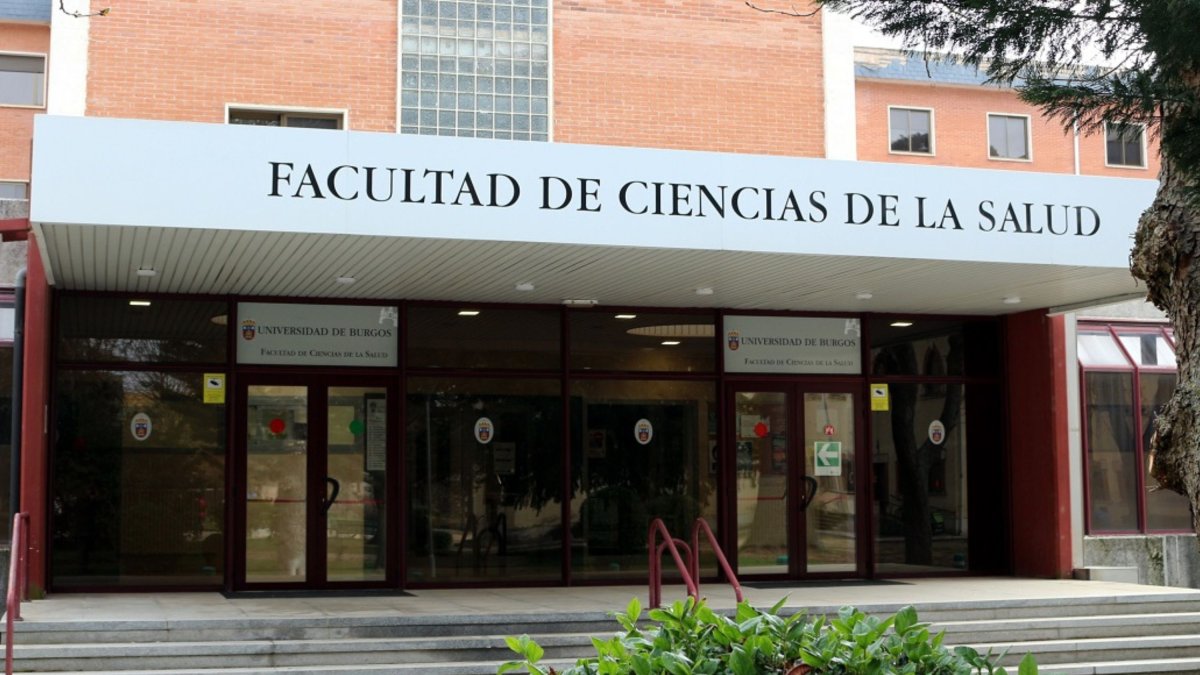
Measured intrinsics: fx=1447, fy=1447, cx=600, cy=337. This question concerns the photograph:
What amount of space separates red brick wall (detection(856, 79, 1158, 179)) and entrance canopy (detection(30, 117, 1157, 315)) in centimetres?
3886

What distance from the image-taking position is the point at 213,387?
12953 millimetres

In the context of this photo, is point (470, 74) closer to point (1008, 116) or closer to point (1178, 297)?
point (1178, 297)

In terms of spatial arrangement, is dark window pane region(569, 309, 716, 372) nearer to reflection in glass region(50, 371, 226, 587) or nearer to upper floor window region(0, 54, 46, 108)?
reflection in glass region(50, 371, 226, 587)

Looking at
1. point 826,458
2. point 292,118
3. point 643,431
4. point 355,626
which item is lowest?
point 355,626

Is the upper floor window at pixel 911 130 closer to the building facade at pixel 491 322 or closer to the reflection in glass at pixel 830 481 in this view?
the building facade at pixel 491 322

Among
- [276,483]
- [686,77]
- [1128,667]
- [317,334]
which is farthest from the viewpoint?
[686,77]

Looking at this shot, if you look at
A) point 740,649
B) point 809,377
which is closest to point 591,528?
point 809,377

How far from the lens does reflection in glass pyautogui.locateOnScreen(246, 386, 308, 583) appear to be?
12992mm

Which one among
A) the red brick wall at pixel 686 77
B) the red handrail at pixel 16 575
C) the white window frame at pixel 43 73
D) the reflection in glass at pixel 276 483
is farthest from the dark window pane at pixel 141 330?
the white window frame at pixel 43 73

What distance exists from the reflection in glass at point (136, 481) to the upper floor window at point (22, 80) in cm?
3272

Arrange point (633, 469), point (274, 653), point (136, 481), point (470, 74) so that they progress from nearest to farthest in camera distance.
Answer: point (274, 653)
point (136, 481)
point (633, 469)
point (470, 74)

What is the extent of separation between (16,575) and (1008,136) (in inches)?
1876

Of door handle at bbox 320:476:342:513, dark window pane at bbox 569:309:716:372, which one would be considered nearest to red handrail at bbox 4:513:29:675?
door handle at bbox 320:476:342:513

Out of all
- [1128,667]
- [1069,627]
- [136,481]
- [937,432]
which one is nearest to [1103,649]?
[1128,667]
